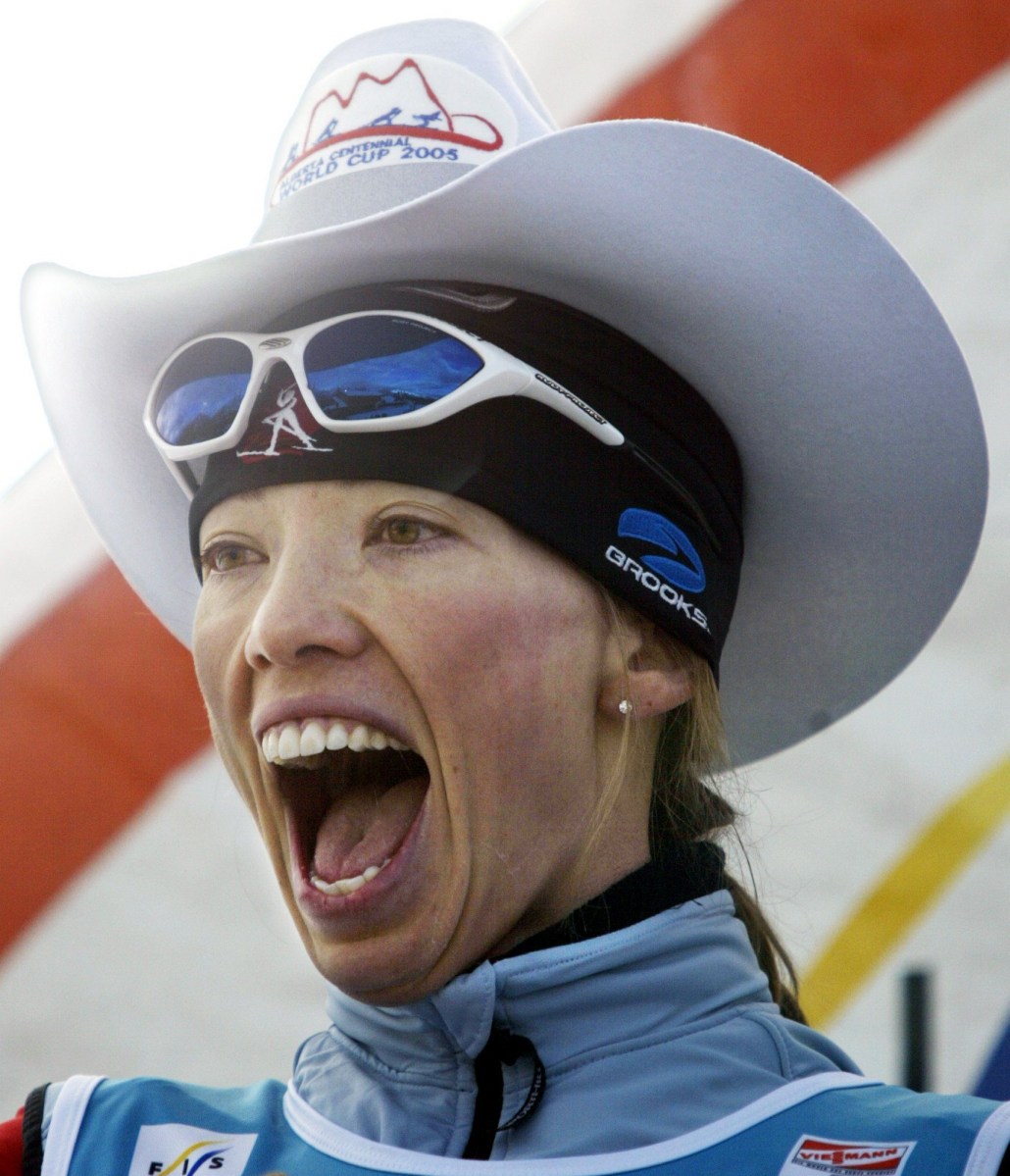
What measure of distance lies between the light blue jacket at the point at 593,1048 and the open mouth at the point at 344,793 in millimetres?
147

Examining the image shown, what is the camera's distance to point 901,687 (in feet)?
8.38

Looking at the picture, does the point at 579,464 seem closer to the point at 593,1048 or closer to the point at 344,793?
the point at 344,793

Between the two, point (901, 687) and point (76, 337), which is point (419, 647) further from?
point (901, 687)

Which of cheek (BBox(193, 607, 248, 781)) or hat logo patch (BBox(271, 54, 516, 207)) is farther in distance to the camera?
hat logo patch (BBox(271, 54, 516, 207))

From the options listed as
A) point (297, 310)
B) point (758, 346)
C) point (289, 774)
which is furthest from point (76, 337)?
point (758, 346)

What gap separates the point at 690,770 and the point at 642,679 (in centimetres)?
17

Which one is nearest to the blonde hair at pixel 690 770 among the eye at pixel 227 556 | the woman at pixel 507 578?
the woman at pixel 507 578

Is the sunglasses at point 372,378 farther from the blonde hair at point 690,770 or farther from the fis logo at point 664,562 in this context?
the blonde hair at point 690,770

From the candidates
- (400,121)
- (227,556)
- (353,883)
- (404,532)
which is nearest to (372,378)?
(404,532)

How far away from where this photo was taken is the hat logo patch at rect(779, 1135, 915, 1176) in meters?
1.20

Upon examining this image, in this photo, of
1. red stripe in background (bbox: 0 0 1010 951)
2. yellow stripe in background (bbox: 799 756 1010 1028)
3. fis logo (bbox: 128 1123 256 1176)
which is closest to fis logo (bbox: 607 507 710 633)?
fis logo (bbox: 128 1123 256 1176)

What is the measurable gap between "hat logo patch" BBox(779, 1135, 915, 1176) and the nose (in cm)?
59

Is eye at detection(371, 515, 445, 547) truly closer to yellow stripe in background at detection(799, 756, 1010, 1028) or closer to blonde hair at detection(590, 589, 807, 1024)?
blonde hair at detection(590, 589, 807, 1024)

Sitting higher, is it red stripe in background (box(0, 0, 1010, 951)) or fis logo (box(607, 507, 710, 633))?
red stripe in background (box(0, 0, 1010, 951))
